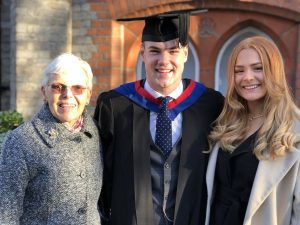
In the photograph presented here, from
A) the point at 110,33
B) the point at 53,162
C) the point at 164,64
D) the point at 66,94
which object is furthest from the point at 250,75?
the point at 110,33


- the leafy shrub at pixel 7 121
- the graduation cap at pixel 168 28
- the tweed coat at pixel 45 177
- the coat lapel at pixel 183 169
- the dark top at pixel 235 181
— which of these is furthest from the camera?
the leafy shrub at pixel 7 121

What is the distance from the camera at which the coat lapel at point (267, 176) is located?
1956 mm

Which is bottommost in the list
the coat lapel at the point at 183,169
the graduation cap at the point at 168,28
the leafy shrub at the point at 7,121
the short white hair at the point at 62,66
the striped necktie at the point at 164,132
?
the leafy shrub at the point at 7,121

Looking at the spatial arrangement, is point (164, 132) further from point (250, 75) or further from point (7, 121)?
point (7, 121)

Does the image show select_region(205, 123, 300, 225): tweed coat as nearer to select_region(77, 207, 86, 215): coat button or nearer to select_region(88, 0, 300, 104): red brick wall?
select_region(77, 207, 86, 215): coat button

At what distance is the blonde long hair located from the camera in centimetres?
197

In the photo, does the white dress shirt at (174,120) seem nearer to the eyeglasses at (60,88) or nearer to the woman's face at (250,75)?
the woman's face at (250,75)

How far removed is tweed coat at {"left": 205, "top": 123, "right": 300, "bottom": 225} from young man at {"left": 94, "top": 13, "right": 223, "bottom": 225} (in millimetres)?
395

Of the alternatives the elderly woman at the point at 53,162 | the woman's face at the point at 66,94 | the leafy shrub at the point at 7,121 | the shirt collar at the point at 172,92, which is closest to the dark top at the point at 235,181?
the shirt collar at the point at 172,92

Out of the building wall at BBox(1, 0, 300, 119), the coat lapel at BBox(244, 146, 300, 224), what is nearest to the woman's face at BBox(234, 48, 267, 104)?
the coat lapel at BBox(244, 146, 300, 224)

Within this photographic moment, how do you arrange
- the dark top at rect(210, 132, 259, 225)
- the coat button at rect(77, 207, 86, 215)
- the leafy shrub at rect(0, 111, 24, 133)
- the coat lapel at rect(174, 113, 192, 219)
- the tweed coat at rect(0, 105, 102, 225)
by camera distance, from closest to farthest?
1. the tweed coat at rect(0, 105, 102, 225)
2. the coat button at rect(77, 207, 86, 215)
3. the dark top at rect(210, 132, 259, 225)
4. the coat lapel at rect(174, 113, 192, 219)
5. the leafy shrub at rect(0, 111, 24, 133)

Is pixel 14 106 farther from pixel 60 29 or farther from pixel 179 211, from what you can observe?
pixel 179 211

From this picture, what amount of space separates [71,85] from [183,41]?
31.7 inches

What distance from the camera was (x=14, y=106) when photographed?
613 centimetres
